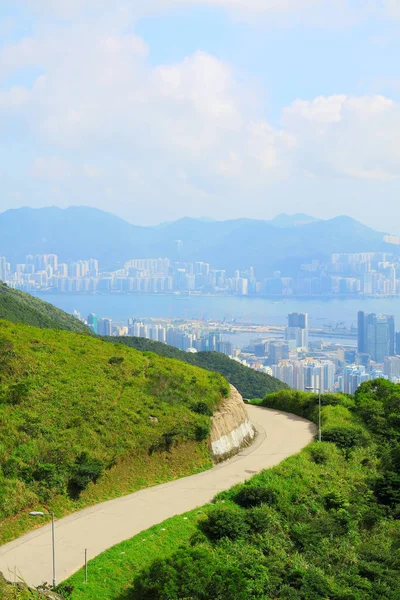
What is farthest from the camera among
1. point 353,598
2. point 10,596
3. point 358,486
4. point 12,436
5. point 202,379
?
point 202,379

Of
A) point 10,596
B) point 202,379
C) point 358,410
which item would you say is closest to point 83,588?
point 10,596

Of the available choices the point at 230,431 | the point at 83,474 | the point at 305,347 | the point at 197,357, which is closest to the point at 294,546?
the point at 83,474

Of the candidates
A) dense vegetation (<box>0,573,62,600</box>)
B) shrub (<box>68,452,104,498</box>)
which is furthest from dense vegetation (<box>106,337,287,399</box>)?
dense vegetation (<box>0,573,62,600</box>)

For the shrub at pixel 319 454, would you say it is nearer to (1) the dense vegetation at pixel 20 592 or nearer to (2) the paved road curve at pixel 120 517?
(2) the paved road curve at pixel 120 517

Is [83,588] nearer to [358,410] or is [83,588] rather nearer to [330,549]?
[330,549]

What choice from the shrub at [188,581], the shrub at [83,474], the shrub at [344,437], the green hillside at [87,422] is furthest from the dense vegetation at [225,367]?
the shrub at [188,581]

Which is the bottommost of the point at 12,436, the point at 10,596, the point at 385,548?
the point at 385,548

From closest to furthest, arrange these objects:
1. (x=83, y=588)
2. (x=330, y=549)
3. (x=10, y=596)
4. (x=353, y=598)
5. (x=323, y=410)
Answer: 1. (x=10, y=596)
2. (x=83, y=588)
3. (x=353, y=598)
4. (x=330, y=549)
5. (x=323, y=410)
